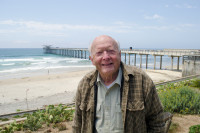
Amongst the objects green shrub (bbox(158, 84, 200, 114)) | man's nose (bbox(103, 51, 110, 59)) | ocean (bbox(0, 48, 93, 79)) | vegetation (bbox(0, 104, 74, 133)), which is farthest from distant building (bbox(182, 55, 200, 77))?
man's nose (bbox(103, 51, 110, 59))

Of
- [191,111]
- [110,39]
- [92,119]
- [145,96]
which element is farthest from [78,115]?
[191,111]

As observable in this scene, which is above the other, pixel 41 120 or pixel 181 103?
pixel 181 103

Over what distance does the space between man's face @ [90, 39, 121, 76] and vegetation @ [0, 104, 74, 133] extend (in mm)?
3353

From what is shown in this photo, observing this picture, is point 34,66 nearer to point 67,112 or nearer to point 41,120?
point 67,112

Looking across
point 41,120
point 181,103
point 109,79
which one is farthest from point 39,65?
point 109,79

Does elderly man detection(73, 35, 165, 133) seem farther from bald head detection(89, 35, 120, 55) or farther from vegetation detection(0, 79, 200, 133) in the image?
vegetation detection(0, 79, 200, 133)

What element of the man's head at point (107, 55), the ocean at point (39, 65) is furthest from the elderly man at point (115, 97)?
the ocean at point (39, 65)

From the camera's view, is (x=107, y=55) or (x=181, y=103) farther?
(x=181, y=103)

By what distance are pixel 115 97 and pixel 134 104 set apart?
0.68 feet

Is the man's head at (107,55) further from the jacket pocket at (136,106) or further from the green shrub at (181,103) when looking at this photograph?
the green shrub at (181,103)

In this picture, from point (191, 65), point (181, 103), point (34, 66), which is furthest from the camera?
point (34, 66)

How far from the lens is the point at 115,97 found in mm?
1854

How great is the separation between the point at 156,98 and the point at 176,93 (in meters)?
4.60

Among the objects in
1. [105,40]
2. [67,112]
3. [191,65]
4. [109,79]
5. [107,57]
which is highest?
[105,40]
